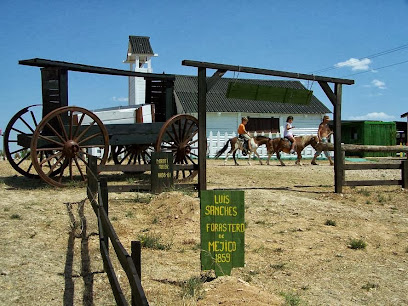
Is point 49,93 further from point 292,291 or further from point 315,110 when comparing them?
point 315,110

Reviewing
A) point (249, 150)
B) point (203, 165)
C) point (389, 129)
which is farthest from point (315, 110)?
point (203, 165)

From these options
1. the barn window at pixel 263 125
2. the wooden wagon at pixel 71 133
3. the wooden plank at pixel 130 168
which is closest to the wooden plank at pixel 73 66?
the wooden wagon at pixel 71 133

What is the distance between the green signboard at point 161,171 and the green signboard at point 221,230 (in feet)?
14.6

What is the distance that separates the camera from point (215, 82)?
1002 centimetres

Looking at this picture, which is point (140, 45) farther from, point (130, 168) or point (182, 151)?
point (130, 168)

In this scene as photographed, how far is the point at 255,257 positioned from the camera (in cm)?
642

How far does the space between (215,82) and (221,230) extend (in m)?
5.39

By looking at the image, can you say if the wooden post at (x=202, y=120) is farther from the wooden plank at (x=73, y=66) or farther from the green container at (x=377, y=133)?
the green container at (x=377, y=133)

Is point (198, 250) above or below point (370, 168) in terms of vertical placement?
below

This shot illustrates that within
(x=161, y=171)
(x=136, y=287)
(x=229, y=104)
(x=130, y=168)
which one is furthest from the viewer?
(x=229, y=104)

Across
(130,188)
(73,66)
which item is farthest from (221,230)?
(73,66)

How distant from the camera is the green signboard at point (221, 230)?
5.07 m

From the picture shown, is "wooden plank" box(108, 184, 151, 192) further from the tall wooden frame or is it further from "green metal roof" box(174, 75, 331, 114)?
"green metal roof" box(174, 75, 331, 114)

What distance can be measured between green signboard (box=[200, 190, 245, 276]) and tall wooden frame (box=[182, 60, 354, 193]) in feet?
16.3
